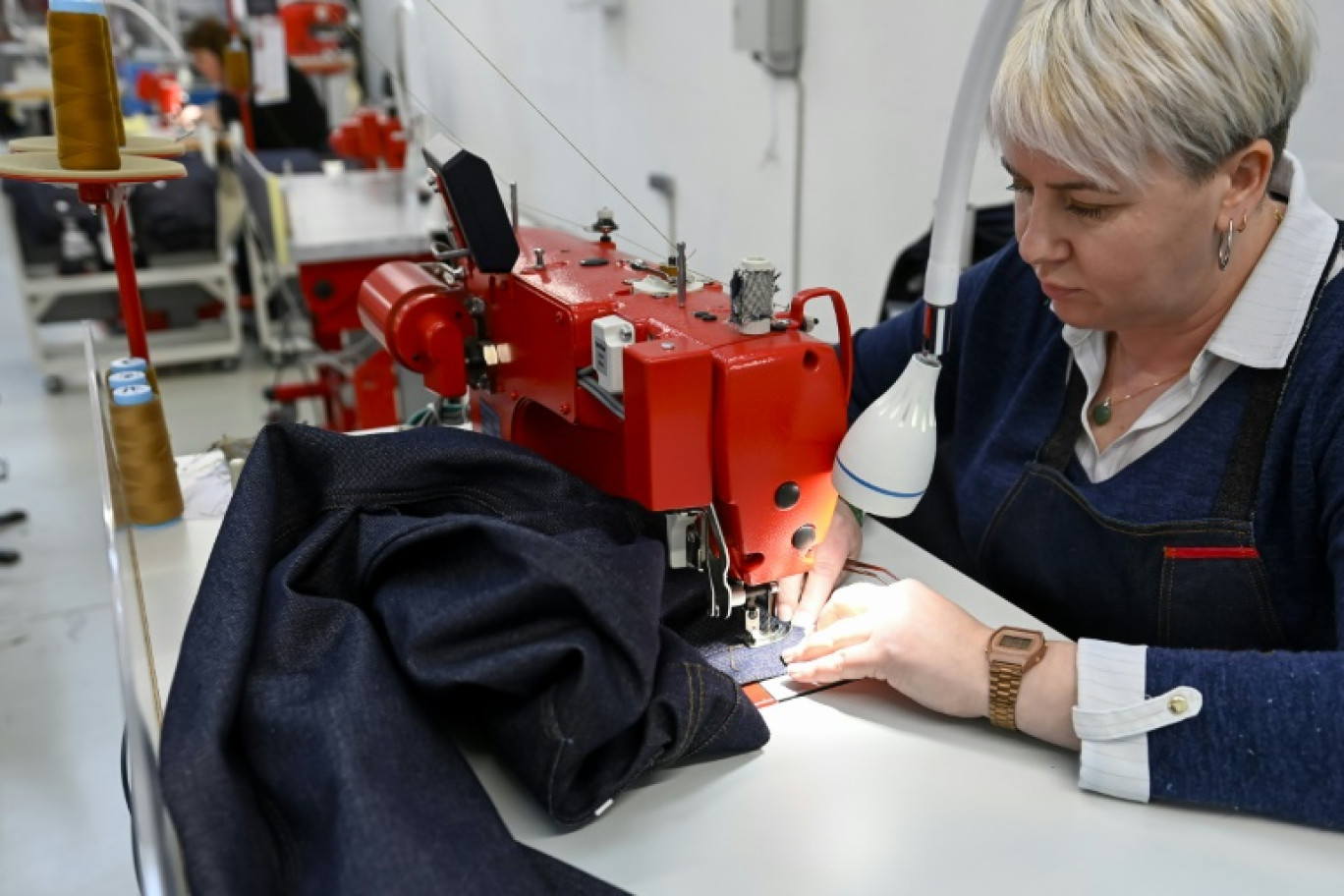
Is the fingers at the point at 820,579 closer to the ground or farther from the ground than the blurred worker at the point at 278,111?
closer to the ground

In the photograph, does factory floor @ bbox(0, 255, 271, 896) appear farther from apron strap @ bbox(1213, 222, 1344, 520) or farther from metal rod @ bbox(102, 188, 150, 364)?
apron strap @ bbox(1213, 222, 1344, 520)

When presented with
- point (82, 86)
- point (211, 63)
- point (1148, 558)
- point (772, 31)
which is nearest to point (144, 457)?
point (82, 86)

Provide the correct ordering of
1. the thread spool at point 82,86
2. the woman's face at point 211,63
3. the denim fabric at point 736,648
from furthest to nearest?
the woman's face at point 211,63 < the thread spool at point 82,86 < the denim fabric at point 736,648

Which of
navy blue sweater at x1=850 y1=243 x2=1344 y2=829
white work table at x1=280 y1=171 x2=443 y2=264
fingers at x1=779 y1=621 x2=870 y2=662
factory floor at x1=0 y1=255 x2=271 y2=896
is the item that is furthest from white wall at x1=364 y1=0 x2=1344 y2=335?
factory floor at x1=0 y1=255 x2=271 y2=896

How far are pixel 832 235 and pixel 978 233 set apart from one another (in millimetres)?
945

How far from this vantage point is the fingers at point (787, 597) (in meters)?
1.14

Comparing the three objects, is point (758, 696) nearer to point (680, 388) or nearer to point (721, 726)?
point (721, 726)

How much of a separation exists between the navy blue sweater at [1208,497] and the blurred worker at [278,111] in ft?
14.2

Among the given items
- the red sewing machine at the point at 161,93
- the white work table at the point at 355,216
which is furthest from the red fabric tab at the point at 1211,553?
the red sewing machine at the point at 161,93

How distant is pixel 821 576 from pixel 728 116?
2292 millimetres

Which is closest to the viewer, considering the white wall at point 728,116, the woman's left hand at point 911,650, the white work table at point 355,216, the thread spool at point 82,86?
the woman's left hand at point 911,650

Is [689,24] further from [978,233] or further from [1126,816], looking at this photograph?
[1126,816]

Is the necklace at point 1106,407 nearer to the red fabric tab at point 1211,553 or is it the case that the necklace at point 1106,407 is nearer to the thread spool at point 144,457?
the red fabric tab at point 1211,553

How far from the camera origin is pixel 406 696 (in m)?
0.86
